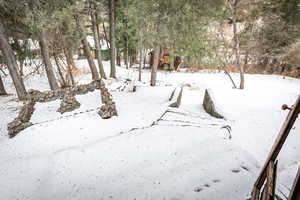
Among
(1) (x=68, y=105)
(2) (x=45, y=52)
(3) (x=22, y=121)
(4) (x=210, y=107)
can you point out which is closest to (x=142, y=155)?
(4) (x=210, y=107)

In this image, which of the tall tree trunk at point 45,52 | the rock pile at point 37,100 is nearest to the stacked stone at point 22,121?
the rock pile at point 37,100

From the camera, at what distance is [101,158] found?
9.46 ft

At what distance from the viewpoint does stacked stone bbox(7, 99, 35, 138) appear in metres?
3.66

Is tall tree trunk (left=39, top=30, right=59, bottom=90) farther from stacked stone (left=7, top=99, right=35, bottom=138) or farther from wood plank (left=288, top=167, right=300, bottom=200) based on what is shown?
wood plank (left=288, top=167, right=300, bottom=200)

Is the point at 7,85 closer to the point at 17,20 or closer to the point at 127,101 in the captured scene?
the point at 17,20

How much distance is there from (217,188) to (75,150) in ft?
8.08

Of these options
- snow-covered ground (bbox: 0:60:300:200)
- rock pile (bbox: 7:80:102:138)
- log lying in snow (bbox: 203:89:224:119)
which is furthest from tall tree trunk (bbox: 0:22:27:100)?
log lying in snow (bbox: 203:89:224:119)

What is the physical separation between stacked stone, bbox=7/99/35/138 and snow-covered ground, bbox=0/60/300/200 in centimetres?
16

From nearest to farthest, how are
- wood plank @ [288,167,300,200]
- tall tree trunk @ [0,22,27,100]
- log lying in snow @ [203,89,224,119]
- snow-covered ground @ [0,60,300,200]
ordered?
wood plank @ [288,167,300,200] < snow-covered ground @ [0,60,300,200] < log lying in snow @ [203,89,224,119] < tall tree trunk @ [0,22,27,100]

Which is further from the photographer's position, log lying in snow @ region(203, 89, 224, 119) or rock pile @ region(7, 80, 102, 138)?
log lying in snow @ region(203, 89, 224, 119)

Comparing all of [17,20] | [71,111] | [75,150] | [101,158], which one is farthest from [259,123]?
[17,20]

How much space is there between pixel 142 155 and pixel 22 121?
123 inches

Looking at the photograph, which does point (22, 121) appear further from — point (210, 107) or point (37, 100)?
point (210, 107)

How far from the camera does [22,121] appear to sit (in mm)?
3947
